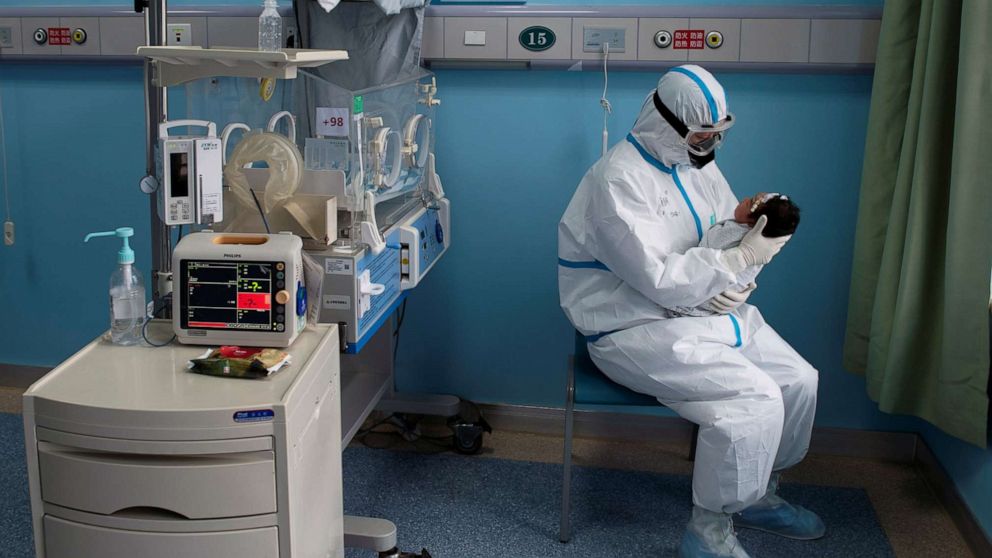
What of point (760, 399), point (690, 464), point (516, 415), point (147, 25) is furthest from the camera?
point (516, 415)

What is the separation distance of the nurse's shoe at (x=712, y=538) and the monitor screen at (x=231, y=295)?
1210mm

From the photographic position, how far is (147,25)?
216 cm

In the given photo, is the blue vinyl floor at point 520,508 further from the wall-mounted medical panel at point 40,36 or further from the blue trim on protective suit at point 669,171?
the wall-mounted medical panel at point 40,36

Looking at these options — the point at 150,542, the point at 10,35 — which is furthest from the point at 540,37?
the point at 150,542

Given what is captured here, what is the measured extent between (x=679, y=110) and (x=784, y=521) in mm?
1165

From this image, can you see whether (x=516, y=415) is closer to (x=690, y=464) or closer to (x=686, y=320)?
(x=690, y=464)

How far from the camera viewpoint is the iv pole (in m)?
2.13

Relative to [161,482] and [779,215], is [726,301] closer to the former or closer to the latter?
[779,215]

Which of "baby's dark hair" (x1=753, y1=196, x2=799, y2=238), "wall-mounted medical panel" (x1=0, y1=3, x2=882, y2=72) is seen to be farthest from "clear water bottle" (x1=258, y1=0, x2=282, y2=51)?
"baby's dark hair" (x1=753, y1=196, x2=799, y2=238)

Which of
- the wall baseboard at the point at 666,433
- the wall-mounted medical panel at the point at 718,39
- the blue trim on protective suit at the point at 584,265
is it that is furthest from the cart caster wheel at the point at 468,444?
the wall-mounted medical panel at the point at 718,39

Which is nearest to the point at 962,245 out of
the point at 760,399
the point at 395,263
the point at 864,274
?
the point at 864,274

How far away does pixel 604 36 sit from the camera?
2.89 meters

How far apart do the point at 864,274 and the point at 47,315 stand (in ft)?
9.11

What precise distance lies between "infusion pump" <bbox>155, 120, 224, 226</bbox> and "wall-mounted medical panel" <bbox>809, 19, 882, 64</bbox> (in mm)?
1770
